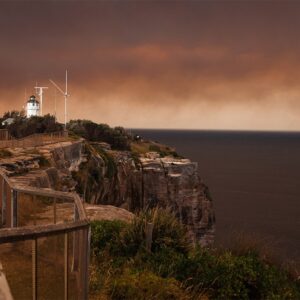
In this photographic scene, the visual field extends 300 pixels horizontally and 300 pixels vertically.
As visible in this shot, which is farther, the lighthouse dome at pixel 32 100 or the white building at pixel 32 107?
the lighthouse dome at pixel 32 100

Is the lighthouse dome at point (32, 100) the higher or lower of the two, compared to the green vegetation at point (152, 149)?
higher

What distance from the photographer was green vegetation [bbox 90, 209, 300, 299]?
9.28 metres

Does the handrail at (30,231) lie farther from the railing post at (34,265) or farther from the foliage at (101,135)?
the foliage at (101,135)

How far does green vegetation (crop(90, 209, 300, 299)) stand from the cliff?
18.8m

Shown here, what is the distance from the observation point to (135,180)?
58.4 meters

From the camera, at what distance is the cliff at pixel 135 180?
130ft

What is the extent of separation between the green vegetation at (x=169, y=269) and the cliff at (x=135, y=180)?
18.8 m

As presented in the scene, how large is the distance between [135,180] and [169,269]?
156 feet

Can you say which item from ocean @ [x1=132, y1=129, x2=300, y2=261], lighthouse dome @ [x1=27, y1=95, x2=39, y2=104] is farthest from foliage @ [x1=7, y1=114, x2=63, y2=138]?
lighthouse dome @ [x1=27, y1=95, x2=39, y2=104]

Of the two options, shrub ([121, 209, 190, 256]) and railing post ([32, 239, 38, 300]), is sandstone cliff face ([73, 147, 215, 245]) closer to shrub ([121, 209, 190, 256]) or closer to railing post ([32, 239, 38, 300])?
shrub ([121, 209, 190, 256])

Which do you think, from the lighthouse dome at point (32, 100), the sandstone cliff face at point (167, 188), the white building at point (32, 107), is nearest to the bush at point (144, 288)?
the sandstone cliff face at point (167, 188)

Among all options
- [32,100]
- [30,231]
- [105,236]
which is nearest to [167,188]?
[105,236]

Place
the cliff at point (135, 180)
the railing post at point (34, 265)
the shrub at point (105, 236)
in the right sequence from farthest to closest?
the cliff at point (135, 180), the shrub at point (105, 236), the railing post at point (34, 265)

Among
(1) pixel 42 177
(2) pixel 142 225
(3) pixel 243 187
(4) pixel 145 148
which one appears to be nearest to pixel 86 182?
(1) pixel 42 177
